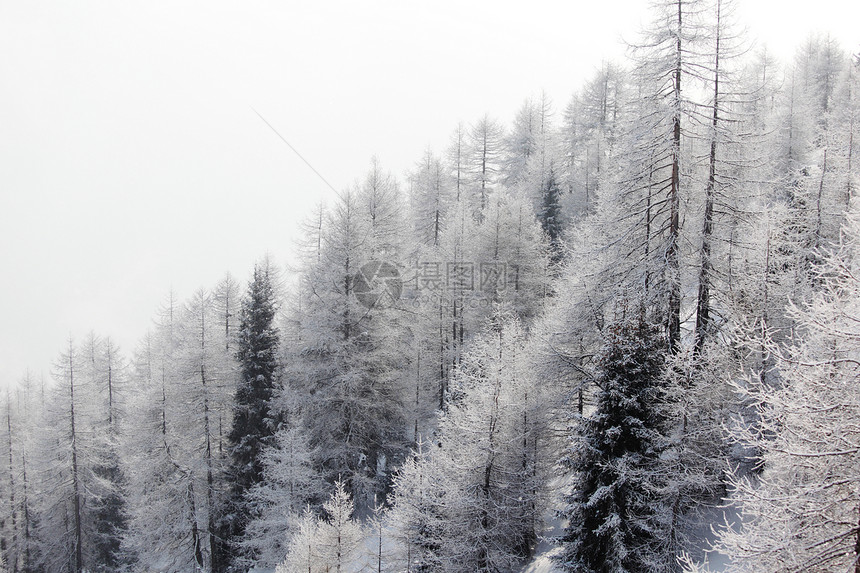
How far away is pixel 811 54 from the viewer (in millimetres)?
54062

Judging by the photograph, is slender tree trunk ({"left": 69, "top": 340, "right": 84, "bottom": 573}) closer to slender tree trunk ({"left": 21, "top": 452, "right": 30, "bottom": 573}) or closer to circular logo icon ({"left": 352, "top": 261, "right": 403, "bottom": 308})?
slender tree trunk ({"left": 21, "top": 452, "right": 30, "bottom": 573})

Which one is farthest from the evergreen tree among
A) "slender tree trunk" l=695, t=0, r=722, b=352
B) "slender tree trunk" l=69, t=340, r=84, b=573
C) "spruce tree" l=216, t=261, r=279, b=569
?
"slender tree trunk" l=69, t=340, r=84, b=573

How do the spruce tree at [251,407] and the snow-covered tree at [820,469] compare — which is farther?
the spruce tree at [251,407]

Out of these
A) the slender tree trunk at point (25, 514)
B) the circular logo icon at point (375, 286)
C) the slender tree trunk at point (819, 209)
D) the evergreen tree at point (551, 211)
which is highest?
the evergreen tree at point (551, 211)

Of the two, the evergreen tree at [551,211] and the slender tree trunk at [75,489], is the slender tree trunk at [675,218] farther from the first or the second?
the slender tree trunk at [75,489]

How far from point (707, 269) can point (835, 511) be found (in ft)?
31.2

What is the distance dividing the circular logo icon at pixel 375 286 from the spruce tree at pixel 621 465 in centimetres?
1274

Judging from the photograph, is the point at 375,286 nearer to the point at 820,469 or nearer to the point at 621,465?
the point at 621,465

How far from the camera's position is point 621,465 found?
12227 millimetres

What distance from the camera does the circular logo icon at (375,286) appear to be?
23.1 m

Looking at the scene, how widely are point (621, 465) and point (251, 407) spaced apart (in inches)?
734

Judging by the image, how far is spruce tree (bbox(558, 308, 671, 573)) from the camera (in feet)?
40.0

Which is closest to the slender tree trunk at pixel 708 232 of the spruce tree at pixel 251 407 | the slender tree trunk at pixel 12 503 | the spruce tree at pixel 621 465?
the spruce tree at pixel 621 465

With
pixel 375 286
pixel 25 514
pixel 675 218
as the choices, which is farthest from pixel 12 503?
pixel 675 218
